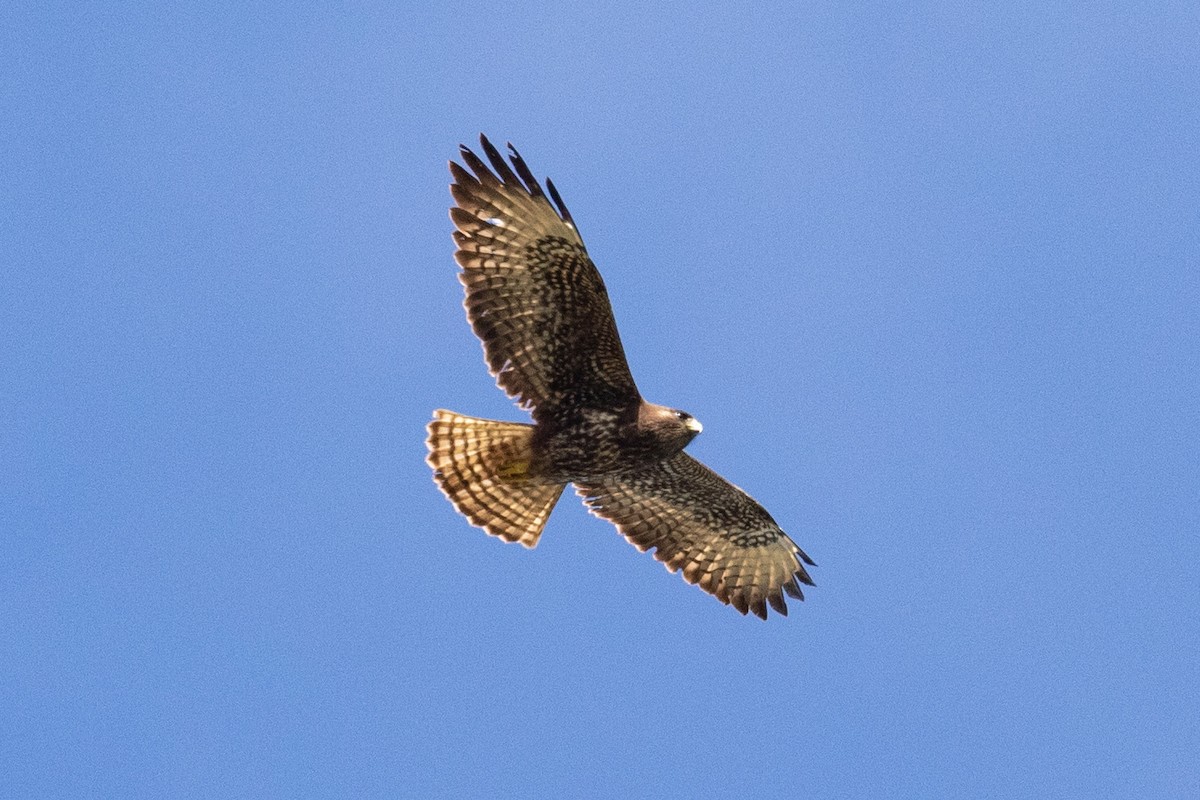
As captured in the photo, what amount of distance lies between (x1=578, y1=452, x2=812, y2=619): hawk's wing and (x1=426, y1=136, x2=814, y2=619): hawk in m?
0.01

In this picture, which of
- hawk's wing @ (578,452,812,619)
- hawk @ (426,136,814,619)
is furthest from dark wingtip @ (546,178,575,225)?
hawk's wing @ (578,452,812,619)

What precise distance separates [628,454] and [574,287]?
148 centimetres

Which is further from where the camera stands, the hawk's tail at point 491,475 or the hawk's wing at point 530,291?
the hawk's tail at point 491,475

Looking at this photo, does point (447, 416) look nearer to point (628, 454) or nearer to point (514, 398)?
point (514, 398)

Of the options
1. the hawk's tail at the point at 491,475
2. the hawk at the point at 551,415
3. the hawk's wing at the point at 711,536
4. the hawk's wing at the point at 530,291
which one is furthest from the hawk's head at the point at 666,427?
the hawk's wing at the point at 711,536

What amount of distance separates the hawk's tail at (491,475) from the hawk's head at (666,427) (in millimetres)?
926

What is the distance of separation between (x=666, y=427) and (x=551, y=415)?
3.04ft

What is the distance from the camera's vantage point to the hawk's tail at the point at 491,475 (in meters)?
13.1

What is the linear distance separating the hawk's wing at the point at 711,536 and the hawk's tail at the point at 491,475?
2.78 ft

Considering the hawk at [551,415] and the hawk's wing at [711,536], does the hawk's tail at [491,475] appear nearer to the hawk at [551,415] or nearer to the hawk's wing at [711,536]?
the hawk at [551,415]

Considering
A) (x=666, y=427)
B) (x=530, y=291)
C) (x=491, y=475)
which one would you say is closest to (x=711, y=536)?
(x=666, y=427)

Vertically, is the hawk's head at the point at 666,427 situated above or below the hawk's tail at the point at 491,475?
above

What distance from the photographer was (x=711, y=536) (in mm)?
14562

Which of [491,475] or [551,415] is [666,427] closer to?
[551,415]
